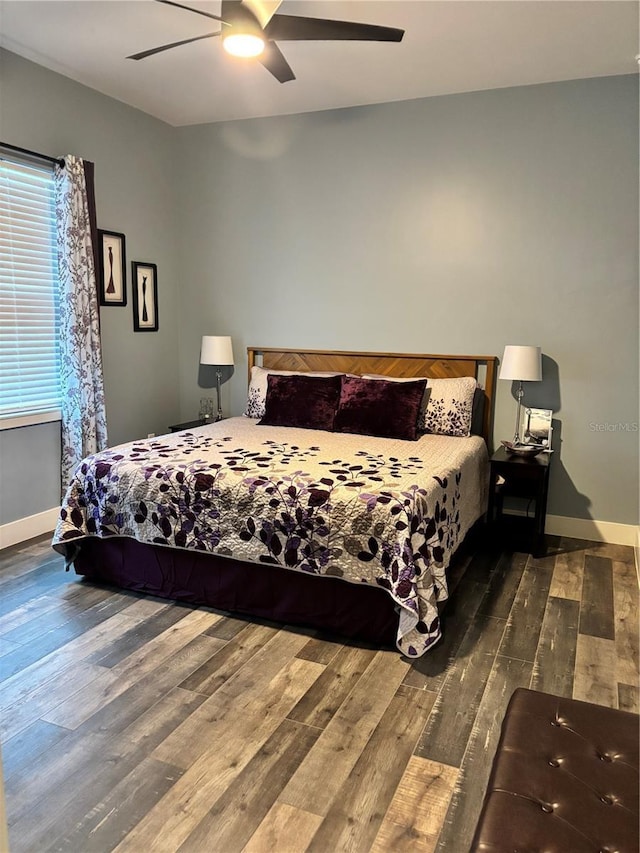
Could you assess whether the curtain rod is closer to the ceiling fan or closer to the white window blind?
the white window blind

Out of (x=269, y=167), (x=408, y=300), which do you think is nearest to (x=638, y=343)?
(x=408, y=300)

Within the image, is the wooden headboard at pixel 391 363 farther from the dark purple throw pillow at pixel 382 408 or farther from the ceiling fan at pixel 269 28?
the ceiling fan at pixel 269 28

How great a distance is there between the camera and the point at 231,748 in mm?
2104

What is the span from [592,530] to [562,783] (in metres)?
3.12

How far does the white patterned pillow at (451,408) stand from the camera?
13.5 ft

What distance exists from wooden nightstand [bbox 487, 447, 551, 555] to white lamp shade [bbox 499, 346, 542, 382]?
51 cm

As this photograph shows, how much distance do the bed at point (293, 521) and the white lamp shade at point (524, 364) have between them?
1.67ft

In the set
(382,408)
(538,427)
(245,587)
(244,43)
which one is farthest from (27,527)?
(538,427)

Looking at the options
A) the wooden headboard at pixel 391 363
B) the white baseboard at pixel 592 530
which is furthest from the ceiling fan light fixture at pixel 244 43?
the white baseboard at pixel 592 530

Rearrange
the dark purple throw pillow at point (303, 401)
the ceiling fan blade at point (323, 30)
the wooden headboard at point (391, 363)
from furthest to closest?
the wooden headboard at point (391, 363), the dark purple throw pillow at point (303, 401), the ceiling fan blade at point (323, 30)

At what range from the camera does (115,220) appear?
459 cm

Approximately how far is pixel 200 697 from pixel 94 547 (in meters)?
1.32

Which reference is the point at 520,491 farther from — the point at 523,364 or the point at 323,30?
the point at 323,30

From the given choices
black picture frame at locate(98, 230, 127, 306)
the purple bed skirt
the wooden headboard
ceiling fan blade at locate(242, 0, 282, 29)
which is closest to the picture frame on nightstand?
the wooden headboard
